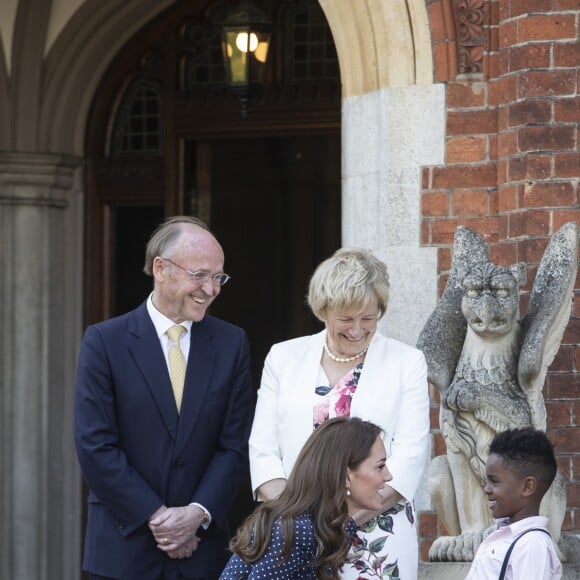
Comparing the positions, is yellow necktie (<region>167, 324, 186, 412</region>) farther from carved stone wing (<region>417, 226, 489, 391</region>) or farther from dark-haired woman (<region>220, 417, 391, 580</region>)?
dark-haired woman (<region>220, 417, 391, 580</region>)

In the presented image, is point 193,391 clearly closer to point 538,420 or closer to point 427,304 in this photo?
point 538,420

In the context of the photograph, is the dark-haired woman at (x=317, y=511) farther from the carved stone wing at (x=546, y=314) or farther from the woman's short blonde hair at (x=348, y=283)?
the carved stone wing at (x=546, y=314)

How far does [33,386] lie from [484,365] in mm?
3987

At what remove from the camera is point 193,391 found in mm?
5336

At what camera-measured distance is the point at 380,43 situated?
6.93 meters

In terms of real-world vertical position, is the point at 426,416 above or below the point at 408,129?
below

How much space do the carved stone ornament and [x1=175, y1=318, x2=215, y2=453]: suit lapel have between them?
1.89 metres

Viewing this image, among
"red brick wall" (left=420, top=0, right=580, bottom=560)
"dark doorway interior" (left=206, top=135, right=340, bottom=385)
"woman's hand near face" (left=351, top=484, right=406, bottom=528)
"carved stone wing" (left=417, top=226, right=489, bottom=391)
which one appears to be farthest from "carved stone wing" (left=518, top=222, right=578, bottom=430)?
"dark doorway interior" (left=206, top=135, right=340, bottom=385)

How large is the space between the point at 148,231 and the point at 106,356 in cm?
440

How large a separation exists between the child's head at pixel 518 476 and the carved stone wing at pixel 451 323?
124 centimetres

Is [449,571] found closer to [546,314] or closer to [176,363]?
[546,314]

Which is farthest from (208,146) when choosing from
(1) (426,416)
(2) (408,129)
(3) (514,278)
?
(1) (426,416)

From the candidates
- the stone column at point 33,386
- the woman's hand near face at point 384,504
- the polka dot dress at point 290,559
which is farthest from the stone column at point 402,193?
the stone column at point 33,386

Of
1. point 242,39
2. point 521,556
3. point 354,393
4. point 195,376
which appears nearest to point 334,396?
point 354,393
